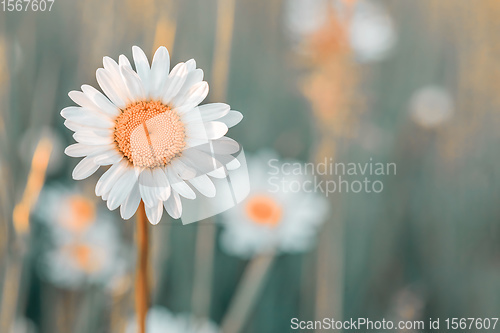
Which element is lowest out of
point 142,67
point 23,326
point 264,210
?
point 23,326

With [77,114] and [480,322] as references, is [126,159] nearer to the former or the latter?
[77,114]

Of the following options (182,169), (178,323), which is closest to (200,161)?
(182,169)

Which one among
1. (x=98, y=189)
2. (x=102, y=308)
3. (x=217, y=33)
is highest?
(x=217, y=33)

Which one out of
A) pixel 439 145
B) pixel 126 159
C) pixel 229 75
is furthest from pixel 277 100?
pixel 126 159

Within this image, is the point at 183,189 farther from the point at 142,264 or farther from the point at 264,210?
the point at 264,210

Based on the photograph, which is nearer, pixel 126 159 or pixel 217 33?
pixel 126 159

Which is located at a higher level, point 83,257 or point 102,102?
point 102,102

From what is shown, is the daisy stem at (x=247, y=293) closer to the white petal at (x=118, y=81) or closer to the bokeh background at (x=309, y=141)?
the bokeh background at (x=309, y=141)
